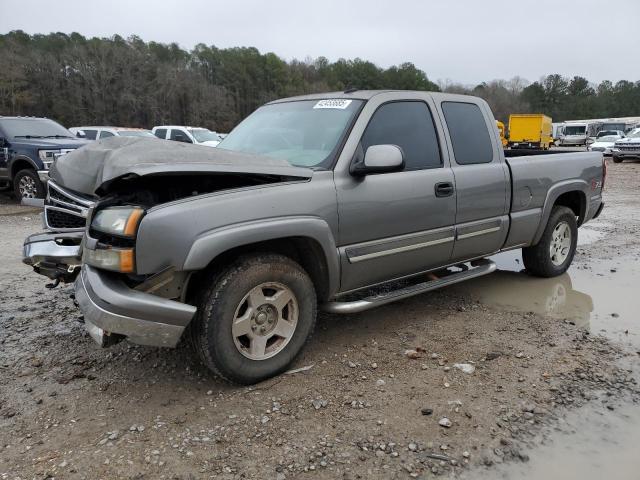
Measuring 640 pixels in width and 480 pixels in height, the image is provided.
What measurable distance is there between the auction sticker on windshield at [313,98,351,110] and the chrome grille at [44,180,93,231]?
1.82 meters

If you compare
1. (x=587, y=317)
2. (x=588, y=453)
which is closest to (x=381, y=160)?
(x=588, y=453)

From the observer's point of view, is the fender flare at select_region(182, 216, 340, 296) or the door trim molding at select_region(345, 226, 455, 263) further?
the door trim molding at select_region(345, 226, 455, 263)

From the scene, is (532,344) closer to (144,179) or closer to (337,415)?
(337,415)

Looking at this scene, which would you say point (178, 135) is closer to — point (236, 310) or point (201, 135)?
point (201, 135)

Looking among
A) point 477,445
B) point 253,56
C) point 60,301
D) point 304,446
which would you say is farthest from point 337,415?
point 253,56

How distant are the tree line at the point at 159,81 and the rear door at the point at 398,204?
45.8 meters

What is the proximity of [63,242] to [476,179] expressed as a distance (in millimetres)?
3200

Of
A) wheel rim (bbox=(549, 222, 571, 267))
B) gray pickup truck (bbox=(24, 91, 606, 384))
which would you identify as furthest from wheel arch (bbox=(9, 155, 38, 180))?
wheel rim (bbox=(549, 222, 571, 267))

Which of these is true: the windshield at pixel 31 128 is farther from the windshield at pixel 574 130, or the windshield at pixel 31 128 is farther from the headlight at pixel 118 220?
the windshield at pixel 574 130

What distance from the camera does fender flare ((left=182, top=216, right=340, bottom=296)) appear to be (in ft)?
8.88

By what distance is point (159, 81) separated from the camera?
207ft

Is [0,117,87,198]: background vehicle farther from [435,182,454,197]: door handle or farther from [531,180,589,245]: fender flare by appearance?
[531,180,589,245]: fender flare

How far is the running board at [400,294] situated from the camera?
341 centimetres

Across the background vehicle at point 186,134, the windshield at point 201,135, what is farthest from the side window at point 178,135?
the windshield at point 201,135
